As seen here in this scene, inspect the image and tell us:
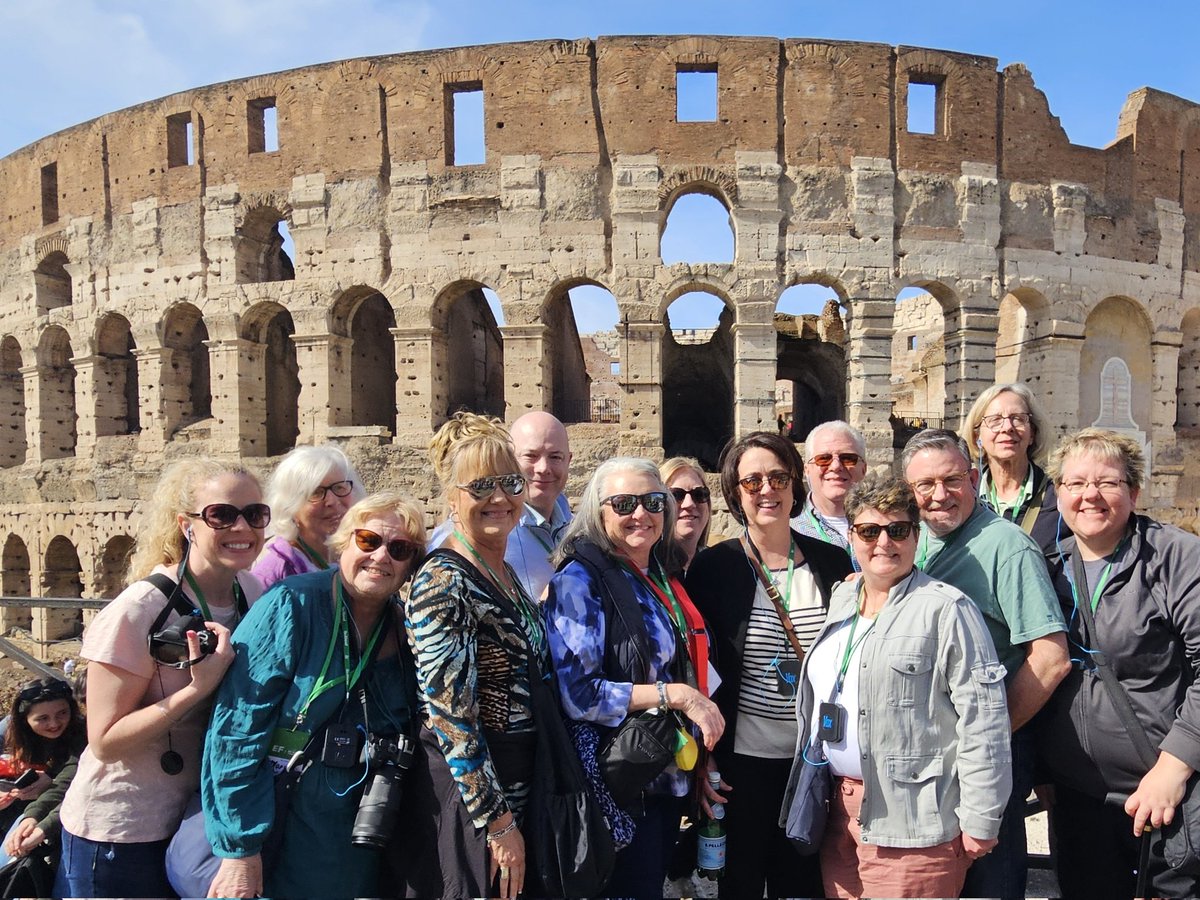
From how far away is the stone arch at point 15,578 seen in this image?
1437 cm

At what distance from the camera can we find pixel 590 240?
1128 centimetres

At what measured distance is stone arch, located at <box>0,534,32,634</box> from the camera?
14367 mm


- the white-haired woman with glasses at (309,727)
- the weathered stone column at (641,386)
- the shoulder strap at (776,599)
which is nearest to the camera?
the white-haired woman with glasses at (309,727)

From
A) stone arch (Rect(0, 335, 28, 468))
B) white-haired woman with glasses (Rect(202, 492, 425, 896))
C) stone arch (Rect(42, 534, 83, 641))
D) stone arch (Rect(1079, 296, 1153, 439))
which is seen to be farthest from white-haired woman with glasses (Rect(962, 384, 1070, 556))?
stone arch (Rect(0, 335, 28, 468))

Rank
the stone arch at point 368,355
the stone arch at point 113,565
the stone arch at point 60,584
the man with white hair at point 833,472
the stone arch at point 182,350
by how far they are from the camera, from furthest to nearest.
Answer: the stone arch at point 60,584 < the stone arch at point 113,565 < the stone arch at point 182,350 < the stone arch at point 368,355 < the man with white hair at point 833,472

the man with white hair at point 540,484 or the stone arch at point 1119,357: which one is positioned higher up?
the stone arch at point 1119,357

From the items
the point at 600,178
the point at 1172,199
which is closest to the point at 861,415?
the point at 600,178

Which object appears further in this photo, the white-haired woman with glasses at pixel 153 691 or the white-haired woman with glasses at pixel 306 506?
the white-haired woman with glasses at pixel 306 506

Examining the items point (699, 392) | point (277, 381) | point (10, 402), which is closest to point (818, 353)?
point (699, 392)

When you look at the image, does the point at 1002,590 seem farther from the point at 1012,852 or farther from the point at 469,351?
the point at 469,351

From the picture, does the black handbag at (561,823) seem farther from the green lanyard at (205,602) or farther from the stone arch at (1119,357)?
the stone arch at (1119,357)

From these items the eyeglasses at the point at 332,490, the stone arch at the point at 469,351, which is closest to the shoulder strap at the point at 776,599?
the eyeglasses at the point at 332,490

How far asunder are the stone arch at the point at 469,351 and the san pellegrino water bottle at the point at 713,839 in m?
9.85

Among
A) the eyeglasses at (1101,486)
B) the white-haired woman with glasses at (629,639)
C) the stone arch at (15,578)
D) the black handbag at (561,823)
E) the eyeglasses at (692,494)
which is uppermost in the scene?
the eyeglasses at (1101,486)
